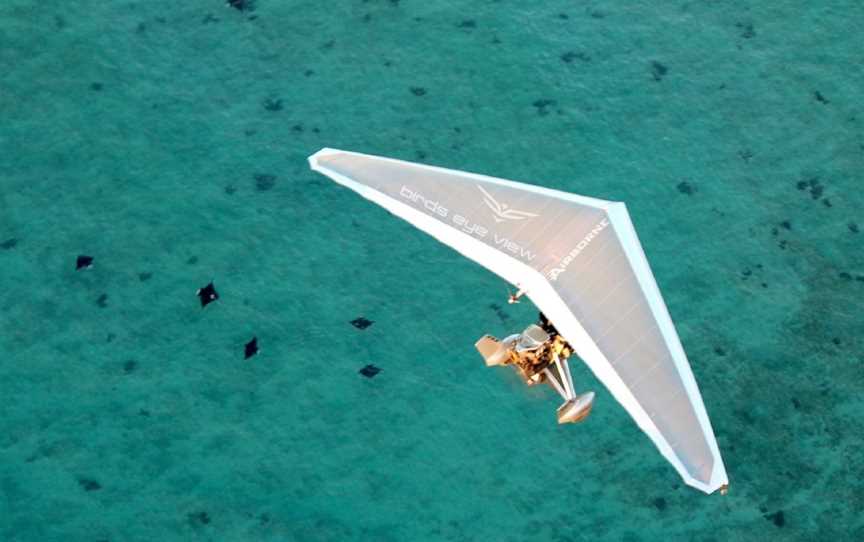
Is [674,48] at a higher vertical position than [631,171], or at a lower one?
higher

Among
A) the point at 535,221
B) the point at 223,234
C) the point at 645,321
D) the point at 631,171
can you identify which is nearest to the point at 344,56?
the point at 223,234

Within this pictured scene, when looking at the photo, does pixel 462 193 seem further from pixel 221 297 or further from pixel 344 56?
pixel 344 56

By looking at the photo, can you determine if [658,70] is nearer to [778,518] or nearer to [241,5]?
[241,5]

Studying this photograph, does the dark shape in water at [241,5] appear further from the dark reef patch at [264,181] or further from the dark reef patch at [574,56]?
the dark reef patch at [574,56]

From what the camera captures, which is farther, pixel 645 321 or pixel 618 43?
pixel 618 43

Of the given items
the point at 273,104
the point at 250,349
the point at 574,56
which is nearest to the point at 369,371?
the point at 250,349

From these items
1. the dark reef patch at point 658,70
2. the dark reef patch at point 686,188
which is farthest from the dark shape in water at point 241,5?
the dark reef patch at point 686,188
